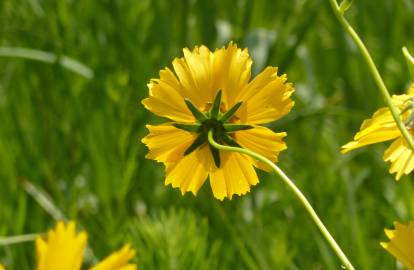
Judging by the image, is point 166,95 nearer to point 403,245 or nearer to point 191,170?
point 191,170

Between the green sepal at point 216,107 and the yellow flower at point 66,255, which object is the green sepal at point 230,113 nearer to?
the green sepal at point 216,107

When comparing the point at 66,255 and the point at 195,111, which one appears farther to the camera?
the point at 195,111

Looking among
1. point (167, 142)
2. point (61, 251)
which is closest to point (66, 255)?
point (61, 251)

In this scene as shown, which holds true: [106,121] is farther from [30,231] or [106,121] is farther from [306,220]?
[306,220]

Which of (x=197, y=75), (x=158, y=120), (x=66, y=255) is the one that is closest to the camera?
(x=66, y=255)

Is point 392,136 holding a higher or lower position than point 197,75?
lower

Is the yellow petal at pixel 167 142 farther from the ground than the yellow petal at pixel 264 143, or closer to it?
farther from the ground

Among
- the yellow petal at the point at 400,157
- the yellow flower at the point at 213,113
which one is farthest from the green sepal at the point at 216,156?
the yellow petal at the point at 400,157

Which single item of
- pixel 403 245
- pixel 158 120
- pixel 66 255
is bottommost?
pixel 403 245
